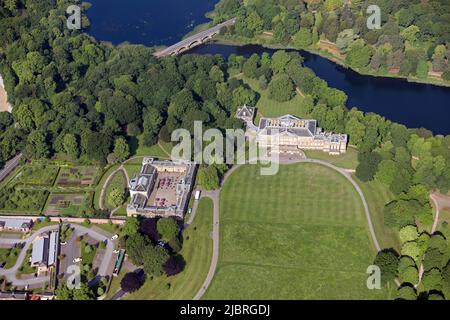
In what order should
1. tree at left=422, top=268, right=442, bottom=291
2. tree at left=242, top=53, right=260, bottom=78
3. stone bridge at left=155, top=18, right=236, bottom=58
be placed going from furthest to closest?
stone bridge at left=155, top=18, right=236, bottom=58
tree at left=242, top=53, right=260, bottom=78
tree at left=422, top=268, right=442, bottom=291

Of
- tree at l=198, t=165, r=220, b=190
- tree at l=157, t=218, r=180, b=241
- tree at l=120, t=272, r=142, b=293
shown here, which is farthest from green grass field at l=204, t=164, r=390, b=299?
tree at l=120, t=272, r=142, b=293

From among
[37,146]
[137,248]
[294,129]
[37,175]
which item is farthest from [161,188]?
[294,129]

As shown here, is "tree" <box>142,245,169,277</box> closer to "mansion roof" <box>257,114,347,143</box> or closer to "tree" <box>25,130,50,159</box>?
"mansion roof" <box>257,114,347,143</box>

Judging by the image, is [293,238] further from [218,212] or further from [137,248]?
[137,248]

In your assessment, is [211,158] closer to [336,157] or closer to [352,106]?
[336,157]

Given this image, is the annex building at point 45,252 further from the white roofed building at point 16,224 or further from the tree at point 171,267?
the tree at point 171,267

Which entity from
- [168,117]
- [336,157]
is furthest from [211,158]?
[336,157]
